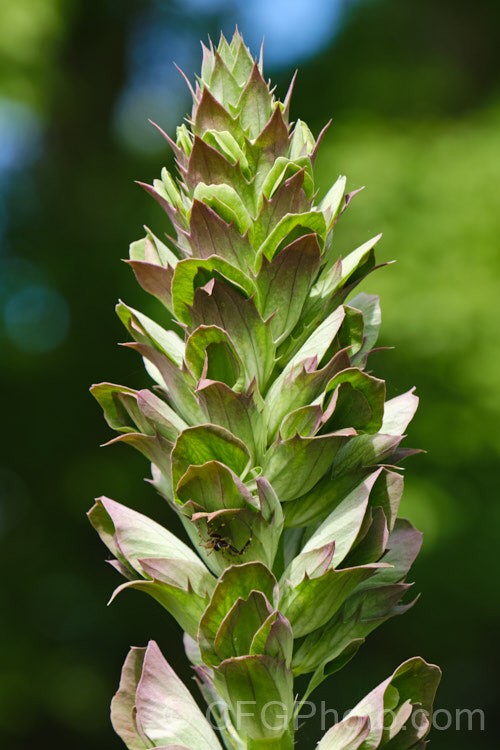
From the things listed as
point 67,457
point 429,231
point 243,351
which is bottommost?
point 67,457

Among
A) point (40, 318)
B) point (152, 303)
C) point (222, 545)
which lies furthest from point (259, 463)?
point (40, 318)

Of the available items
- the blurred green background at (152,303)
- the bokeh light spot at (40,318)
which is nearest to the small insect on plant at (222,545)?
the blurred green background at (152,303)

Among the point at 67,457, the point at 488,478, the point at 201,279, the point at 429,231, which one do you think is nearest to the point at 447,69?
the point at 429,231

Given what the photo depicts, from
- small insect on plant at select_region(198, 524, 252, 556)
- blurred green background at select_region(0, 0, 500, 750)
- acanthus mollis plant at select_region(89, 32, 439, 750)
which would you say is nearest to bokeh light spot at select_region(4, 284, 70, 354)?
blurred green background at select_region(0, 0, 500, 750)

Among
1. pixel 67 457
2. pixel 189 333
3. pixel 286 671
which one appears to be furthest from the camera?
pixel 67 457

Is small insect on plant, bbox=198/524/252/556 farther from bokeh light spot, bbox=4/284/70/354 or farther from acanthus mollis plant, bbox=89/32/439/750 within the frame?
bokeh light spot, bbox=4/284/70/354

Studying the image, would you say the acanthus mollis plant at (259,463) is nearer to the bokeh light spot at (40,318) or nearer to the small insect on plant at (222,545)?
the small insect on plant at (222,545)

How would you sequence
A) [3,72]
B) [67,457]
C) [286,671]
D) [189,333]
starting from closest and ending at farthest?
1. [286,671]
2. [189,333]
3. [3,72]
4. [67,457]

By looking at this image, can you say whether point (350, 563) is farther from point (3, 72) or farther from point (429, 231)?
point (3, 72)
